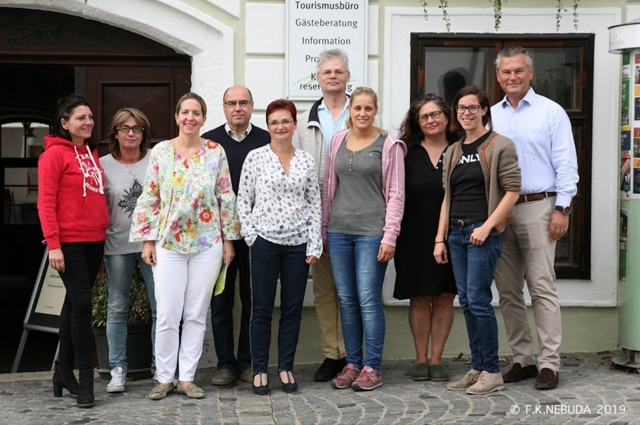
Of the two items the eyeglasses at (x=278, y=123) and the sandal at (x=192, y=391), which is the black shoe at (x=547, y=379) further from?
the eyeglasses at (x=278, y=123)

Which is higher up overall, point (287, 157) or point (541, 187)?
point (287, 157)

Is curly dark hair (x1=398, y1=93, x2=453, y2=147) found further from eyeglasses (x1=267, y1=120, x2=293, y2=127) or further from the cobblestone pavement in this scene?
the cobblestone pavement

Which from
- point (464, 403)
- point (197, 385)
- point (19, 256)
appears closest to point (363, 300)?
point (464, 403)

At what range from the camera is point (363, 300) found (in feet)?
18.9

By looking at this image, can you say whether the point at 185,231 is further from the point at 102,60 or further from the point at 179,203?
the point at 102,60

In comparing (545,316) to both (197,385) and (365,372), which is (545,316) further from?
(197,385)

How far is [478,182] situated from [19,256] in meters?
10.4

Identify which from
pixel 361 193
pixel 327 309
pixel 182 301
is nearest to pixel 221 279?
pixel 182 301

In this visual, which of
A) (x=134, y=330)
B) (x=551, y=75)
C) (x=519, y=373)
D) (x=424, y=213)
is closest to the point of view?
(x=424, y=213)

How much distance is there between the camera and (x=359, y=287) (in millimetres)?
5754

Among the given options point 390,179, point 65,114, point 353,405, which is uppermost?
point 65,114

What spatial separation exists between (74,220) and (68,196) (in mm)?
151

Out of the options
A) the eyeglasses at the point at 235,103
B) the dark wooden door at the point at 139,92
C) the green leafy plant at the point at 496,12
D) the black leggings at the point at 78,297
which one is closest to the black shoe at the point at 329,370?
the black leggings at the point at 78,297

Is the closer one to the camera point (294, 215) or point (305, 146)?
point (294, 215)
